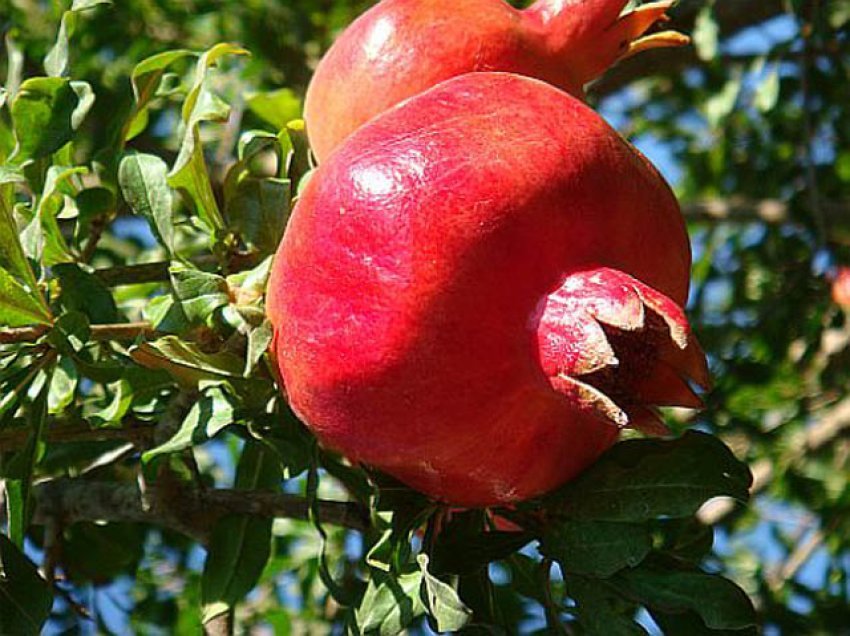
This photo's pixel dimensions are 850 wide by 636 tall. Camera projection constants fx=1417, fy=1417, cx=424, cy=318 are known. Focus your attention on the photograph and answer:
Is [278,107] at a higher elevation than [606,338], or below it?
below

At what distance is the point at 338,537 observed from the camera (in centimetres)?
212

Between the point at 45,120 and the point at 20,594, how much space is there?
1.28 ft

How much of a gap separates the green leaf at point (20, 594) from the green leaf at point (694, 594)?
45cm

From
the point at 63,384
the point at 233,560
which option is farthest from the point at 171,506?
the point at 63,384

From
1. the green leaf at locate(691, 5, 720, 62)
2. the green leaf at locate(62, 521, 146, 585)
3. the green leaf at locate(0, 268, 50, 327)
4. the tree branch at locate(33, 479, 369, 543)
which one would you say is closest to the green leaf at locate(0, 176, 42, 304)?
the green leaf at locate(0, 268, 50, 327)

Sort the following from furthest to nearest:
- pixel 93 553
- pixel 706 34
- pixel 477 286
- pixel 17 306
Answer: pixel 706 34 → pixel 93 553 → pixel 17 306 → pixel 477 286

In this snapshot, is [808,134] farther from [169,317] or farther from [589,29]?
[169,317]

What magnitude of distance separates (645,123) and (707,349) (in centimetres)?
78

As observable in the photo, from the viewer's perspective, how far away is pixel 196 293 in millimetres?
1050

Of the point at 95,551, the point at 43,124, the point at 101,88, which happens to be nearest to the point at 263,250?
the point at 43,124

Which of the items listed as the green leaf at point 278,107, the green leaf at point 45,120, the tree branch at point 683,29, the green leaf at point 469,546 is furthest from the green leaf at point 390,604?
the tree branch at point 683,29

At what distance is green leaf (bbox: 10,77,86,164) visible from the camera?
1177mm

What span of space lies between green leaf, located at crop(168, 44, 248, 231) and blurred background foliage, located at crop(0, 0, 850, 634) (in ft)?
2.04

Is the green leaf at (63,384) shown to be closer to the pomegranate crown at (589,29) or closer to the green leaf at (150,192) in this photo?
the green leaf at (150,192)
